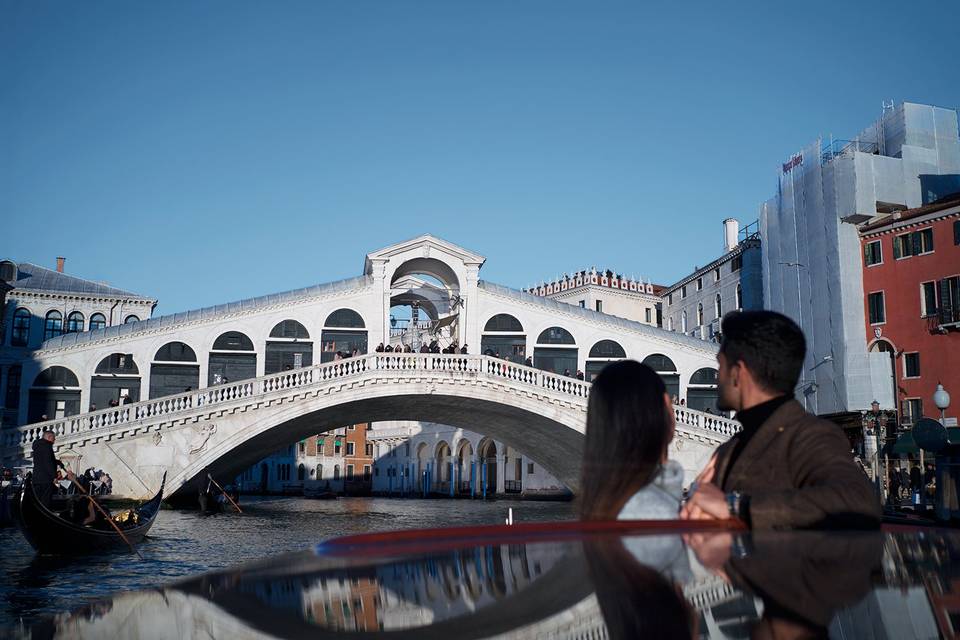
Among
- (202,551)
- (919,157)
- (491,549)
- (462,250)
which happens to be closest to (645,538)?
(491,549)

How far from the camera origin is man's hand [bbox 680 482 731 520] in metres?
1.67

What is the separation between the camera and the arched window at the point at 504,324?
84.8 ft

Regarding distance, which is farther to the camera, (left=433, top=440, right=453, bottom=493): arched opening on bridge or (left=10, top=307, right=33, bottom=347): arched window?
(left=433, top=440, right=453, bottom=493): arched opening on bridge

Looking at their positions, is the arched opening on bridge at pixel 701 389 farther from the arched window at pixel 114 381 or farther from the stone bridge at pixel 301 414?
the arched window at pixel 114 381

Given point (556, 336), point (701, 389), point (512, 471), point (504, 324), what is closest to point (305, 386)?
point (504, 324)

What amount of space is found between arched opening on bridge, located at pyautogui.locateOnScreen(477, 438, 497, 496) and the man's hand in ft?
121

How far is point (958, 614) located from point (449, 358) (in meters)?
20.0

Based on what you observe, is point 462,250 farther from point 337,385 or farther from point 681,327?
point 681,327

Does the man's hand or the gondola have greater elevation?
the man's hand

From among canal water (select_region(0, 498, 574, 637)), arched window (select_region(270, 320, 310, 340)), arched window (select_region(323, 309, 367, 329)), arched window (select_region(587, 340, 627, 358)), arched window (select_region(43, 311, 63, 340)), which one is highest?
arched window (select_region(43, 311, 63, 340))

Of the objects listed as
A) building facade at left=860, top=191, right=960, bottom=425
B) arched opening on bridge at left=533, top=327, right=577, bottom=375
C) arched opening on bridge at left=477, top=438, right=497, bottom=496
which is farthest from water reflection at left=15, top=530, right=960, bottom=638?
arched opening on bridge at left=477, top=438, right=497, bottom=496

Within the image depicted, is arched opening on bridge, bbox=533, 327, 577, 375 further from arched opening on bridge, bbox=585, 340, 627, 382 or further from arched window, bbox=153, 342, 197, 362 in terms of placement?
arched window, bbox=153, 342, 197, 362

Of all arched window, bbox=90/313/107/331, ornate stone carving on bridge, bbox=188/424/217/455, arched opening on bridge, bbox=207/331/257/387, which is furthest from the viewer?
arched window, bbox=90/313/107/331

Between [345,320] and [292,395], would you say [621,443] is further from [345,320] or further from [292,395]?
[345,320]
